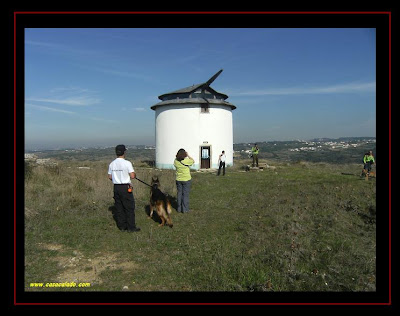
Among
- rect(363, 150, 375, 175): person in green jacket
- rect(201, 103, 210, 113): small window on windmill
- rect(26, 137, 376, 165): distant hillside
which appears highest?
rect(201, 103, 210, 113): small window on windmill

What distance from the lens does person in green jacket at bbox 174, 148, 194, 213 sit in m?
8.04

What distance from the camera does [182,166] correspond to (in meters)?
8.05

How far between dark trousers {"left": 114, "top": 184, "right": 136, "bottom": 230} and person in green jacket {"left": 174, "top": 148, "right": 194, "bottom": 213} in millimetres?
2082

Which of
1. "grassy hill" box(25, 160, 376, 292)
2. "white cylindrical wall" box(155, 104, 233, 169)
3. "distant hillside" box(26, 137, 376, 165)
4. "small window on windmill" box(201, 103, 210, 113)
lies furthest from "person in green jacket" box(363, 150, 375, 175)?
"small window on windmill" box(201, 103, 210, 113)

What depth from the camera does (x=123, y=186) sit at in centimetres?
624

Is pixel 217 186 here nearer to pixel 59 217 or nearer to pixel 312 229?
pixel 312 229

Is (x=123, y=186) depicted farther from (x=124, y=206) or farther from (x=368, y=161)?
(x=368, y=161)

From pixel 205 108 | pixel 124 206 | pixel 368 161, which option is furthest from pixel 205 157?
pixel 124 206

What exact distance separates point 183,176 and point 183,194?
0.60 m

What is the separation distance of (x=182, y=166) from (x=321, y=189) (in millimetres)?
7066

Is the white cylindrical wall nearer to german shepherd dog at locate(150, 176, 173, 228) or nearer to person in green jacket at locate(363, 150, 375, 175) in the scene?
person in green jacket at locate(363, 150, 375, 175)

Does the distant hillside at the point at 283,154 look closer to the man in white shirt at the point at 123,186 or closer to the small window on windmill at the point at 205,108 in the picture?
the small window on windmill at the point at 205,108

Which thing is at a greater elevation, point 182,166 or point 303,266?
point 182,166
